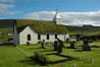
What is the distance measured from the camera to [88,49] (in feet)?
70.5

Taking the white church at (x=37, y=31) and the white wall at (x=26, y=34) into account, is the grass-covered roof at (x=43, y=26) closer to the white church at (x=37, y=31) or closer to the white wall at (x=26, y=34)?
the white church at (x=37, y=31)

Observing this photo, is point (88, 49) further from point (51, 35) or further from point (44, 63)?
point (51, 35)

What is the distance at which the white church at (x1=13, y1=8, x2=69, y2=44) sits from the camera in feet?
116

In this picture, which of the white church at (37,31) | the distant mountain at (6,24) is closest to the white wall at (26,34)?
the white church at (37,31)

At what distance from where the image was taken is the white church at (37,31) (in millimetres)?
35469

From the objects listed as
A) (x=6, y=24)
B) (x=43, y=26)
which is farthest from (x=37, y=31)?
(x=6, y=24)

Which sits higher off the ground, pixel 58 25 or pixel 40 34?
pixel 58 25

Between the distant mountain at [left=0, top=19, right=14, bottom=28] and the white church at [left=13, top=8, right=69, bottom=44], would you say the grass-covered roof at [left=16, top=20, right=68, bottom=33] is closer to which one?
the white church at [left=13, top=8, right=69, bottom=44]

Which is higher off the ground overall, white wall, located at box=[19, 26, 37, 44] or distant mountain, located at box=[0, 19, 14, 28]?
distant mountain, located at box=[0, 19, 14, 28]

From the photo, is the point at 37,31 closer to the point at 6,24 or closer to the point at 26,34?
the point at 26,34

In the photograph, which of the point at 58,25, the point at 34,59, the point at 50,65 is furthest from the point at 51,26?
the point at 50,65

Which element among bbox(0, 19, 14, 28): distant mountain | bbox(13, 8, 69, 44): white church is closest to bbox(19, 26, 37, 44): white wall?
bbox(13, 8, 69, 44): white church

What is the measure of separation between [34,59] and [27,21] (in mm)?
27007

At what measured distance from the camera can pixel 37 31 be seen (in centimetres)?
3772
